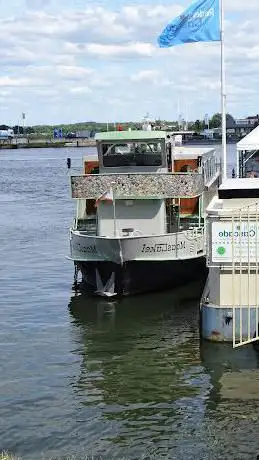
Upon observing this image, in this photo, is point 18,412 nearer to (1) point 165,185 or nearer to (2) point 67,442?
(2) point 67,442

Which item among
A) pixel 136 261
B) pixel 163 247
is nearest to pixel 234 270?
pixel 163 247

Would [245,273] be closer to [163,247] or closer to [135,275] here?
[163,247]

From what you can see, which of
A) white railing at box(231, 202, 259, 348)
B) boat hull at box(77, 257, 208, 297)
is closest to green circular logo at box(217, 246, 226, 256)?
white railing at box(231, 202, 259, 348)

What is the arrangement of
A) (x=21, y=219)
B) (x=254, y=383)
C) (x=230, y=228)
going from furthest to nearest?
(x=21, y=219)
(x=230, y=228)
(x=254, y=383)

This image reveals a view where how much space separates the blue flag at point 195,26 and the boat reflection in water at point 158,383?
822 cm

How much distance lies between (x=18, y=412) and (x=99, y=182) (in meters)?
11.1

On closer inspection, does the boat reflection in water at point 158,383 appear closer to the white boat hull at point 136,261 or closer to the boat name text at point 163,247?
the white boat hull at point 136,261

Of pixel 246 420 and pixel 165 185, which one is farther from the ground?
pixel 165 185

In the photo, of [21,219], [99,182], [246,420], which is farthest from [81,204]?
[21,219]

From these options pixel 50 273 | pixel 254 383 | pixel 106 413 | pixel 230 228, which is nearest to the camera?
pixel 106 413

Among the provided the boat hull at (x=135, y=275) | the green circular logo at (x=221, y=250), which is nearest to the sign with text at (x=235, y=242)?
the green circular logo at (x=221, y=250)

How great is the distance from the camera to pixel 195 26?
83.7 ft

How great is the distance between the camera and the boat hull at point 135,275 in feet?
79.8

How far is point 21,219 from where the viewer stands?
4916 cm
